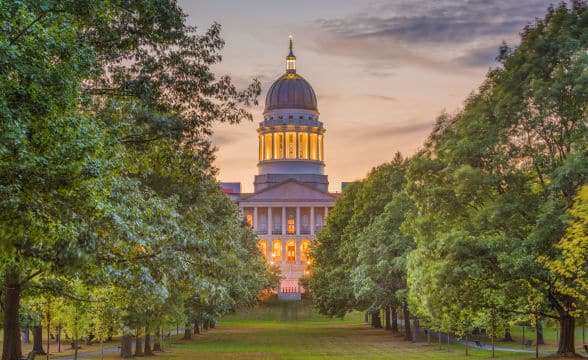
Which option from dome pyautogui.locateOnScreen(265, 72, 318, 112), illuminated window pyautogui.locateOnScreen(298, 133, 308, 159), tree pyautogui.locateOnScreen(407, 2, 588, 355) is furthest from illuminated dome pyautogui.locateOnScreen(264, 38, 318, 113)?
tree pyautogui.locateOnScreen(407, 2, 588, 355)

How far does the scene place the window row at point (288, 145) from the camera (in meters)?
192

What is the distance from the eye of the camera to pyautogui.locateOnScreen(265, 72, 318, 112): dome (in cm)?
19062

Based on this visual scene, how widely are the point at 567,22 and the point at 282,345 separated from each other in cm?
2881

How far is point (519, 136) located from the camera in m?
28.1

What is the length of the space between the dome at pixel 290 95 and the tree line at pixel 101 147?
16516cm

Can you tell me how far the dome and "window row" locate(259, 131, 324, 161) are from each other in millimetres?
6508

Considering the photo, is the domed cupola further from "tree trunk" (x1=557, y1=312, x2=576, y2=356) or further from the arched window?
"tree trunk" (x1=557, y1=312, x2=576, y2=356)

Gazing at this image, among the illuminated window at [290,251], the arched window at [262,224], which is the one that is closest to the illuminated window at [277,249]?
the illuminated window at [290,251]

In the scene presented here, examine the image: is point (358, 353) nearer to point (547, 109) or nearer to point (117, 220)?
point (547, 109)

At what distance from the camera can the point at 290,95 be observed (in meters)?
191

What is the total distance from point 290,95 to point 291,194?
35.0 meters

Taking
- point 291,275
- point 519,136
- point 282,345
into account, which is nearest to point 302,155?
point 291,275

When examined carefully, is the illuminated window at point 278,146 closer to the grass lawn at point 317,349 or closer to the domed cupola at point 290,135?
the domed cupola at point 290,135

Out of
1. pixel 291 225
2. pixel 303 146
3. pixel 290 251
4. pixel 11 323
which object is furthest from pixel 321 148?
pixel 11 323
